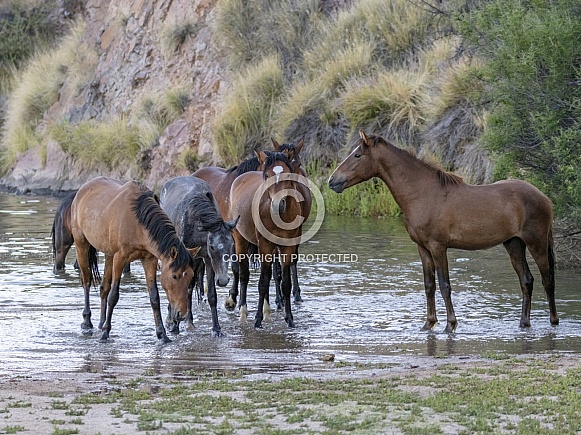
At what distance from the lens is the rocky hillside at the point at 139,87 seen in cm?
2425

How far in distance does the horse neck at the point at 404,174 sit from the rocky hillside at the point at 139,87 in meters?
13.2

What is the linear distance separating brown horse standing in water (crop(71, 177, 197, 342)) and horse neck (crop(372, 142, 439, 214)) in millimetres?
2183

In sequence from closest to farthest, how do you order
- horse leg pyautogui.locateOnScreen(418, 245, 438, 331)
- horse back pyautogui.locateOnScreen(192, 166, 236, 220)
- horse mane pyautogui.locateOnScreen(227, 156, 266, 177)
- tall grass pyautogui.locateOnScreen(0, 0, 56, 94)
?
horse leg pyautogui.locateOnScreen(418, 245, 438, 331) → horse back pyautogui.locateOnScreen(192, 166, 236, 220) → horse mane pyautogui.locateOnScreen(227, 156, 266, 177) → tall grass pyautogui.locateOnScreen(0, 0, 56, 94)

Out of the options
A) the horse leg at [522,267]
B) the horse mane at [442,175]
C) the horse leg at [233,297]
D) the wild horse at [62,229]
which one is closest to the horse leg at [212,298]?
the horse leg at [233,297]

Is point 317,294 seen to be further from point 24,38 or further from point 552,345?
point 24,38

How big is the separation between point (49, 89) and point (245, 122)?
33.0ft

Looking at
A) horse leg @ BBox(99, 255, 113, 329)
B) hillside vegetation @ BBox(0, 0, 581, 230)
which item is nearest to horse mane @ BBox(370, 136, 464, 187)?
hillside vegetation @ BBox(0, 0, 581, 230)

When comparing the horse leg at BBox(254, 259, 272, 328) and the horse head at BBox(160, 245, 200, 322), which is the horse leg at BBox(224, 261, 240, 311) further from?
the horse head at BBox(160, 245, 200, 322)

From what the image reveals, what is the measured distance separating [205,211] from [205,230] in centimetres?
22

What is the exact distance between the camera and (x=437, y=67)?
19672 mm

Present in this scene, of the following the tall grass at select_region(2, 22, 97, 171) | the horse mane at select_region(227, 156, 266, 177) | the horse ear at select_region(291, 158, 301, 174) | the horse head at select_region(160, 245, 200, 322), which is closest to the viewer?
the horse head at select_region(160, 245, 200, 322)

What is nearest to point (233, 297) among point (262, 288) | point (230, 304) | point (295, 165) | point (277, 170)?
point (230, 304)

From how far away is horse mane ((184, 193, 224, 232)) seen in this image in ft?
30.2

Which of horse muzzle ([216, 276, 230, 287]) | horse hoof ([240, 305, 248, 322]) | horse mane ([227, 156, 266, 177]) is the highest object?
horse mane ([227, 156, 266, 177])
